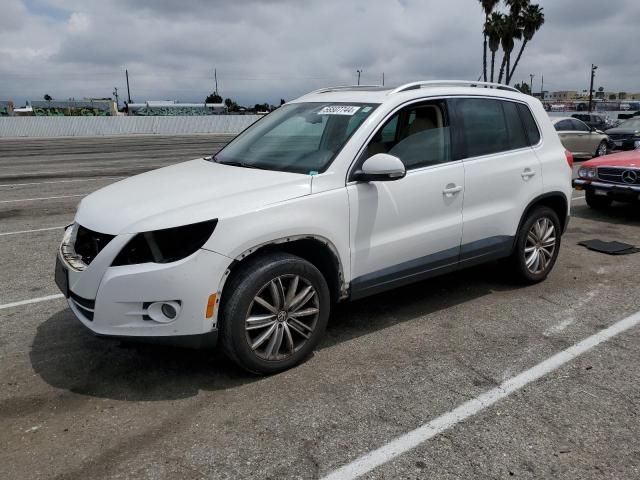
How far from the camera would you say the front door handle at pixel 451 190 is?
432cm

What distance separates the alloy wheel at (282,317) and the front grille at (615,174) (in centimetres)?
659

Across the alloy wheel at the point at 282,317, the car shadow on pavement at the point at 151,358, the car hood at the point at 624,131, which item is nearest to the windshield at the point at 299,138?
the alloy wheel at the point at 282,317

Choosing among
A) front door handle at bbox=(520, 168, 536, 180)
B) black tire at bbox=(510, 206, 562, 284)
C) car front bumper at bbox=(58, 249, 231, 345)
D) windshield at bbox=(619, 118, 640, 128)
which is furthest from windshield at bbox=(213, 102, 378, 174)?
windshield at bbox=(619, 118, 640, 128)

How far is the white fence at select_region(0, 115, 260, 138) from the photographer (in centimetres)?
3812

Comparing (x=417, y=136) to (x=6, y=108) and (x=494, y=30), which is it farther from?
(x=6, y=108)

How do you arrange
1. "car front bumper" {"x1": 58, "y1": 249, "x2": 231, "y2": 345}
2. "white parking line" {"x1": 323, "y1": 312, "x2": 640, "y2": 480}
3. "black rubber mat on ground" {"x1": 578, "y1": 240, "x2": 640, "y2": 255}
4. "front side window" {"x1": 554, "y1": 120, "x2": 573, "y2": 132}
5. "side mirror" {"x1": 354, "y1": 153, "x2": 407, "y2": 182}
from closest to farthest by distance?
"white parking line" {"x1": 323, "y1": 312, "x2": 640, "y2": 480} < "car front bumper" {"x1": 58, "y1": 249, "x2": 231, "y2": 345} < "side mirror" {"x1": 354, "y1": 153, "x2": 407, "y2": 182} < "black rubber mat on ground" {"x1": 578, "y1": 240, "x2": 640, "y2": 255} < "front side window" {"x1": 554, "y1": 120, "x2": 573, "y2": 132}

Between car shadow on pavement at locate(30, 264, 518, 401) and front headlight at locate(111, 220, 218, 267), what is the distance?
638 millimetres

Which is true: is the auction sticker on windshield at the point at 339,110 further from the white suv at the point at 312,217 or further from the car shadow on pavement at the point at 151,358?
the car shadow on pavement at the point at 151,358

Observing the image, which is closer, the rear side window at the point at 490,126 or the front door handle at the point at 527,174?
the rear side window at the point at 490,126

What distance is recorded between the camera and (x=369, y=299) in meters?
5.09

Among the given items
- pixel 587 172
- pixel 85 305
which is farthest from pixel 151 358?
pixel 587 172

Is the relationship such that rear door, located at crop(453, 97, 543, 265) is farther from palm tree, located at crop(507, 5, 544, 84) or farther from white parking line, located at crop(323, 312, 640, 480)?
palm tree, located at crop(507, 5, 544, 84)

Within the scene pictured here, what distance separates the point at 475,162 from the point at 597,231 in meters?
4.29

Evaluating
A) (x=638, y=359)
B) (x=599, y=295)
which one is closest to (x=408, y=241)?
(x=638, y=359)
